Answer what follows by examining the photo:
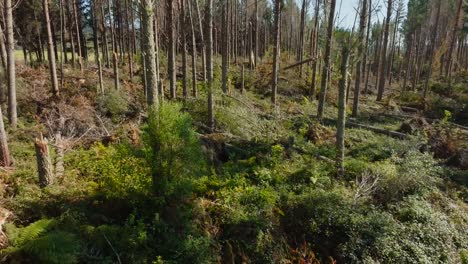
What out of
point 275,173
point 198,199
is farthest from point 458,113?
point 198,199

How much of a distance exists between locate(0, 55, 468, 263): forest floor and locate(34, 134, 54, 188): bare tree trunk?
0.17 m

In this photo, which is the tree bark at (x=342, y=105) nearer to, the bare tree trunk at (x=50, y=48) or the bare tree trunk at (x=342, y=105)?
the bare tree trunk at (x=342, y=105)

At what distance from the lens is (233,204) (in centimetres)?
666

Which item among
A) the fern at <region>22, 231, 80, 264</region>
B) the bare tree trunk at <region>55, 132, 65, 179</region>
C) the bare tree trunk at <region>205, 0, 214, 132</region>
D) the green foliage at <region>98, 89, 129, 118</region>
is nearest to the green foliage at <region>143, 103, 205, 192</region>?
the fern at <region>22, 231, 80, 264</region>

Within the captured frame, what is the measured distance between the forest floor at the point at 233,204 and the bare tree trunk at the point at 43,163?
6.9 inches

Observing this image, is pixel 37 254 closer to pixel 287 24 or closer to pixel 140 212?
pixel 140 212

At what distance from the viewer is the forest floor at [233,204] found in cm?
539

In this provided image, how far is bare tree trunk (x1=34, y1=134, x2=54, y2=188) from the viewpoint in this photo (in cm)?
611

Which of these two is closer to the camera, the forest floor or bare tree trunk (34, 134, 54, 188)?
the forest floor

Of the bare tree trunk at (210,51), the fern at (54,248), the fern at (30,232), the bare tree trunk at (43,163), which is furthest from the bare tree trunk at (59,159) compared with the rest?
the bare tree trunk at (210,51)

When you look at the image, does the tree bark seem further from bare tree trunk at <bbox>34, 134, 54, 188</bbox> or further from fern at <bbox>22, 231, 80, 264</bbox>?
bare tree trunk at <bbox>34, 134, 54, 188</bbox>

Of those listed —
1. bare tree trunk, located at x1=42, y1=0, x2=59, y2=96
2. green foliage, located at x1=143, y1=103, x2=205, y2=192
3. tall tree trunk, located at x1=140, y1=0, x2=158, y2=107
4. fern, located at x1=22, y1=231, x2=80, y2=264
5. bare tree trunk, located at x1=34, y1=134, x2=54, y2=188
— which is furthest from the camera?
bare tree trunk, located at x1=42, y1=0, x2=59, y2=96

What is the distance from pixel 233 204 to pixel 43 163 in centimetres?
364

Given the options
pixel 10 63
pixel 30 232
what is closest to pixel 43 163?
pixel 30 232
